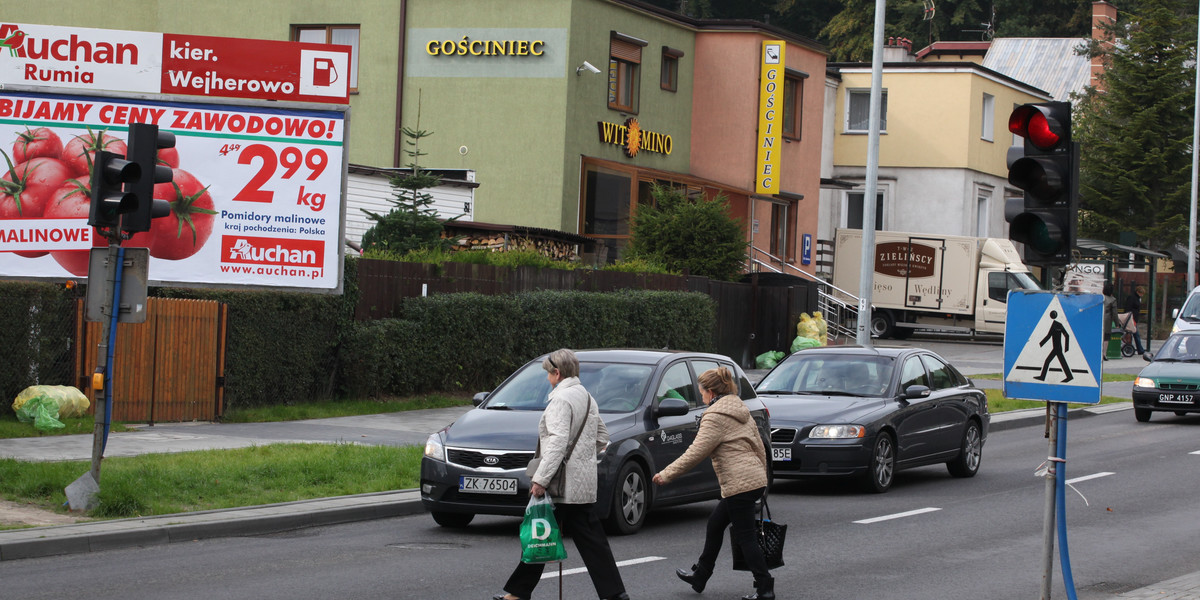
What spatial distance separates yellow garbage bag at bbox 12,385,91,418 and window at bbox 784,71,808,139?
24512 mm

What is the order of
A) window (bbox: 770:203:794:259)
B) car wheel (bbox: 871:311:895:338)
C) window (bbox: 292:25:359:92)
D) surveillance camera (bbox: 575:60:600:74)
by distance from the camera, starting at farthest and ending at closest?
car wheel (bbox: 871:311:895:338)
window (bbox: 770:203:794:259)
window (bbox: 292:25:359:92)
surveillance camera (bbox: 575:60:600:74)

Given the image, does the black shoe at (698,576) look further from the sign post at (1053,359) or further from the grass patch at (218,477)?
the grass patch at (218,477)

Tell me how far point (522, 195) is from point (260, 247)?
11.4 m

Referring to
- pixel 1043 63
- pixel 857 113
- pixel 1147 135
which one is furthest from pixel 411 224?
pixel 1043 63

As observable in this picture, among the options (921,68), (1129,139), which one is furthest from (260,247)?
(1129,139)

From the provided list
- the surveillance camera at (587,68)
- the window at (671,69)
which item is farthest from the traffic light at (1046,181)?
the window at (671,69)

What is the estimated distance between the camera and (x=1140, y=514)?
13.4 meters

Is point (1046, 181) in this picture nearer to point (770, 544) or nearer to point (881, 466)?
point (770, 544)

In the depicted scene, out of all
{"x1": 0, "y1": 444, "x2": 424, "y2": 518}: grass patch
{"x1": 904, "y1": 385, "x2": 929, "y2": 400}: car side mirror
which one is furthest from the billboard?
{"x1": 904, "y1": 385, "x2": 929, "y2": 400}: car side mirror

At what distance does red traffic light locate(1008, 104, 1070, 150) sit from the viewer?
8.02 meters

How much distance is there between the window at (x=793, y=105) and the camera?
37469 mm

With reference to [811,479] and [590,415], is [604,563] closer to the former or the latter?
[590,415]

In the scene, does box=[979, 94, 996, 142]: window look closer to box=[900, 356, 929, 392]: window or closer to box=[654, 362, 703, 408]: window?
box=[900, 356, 929, 392]: window

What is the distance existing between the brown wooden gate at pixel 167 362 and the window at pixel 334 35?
1501 cm
